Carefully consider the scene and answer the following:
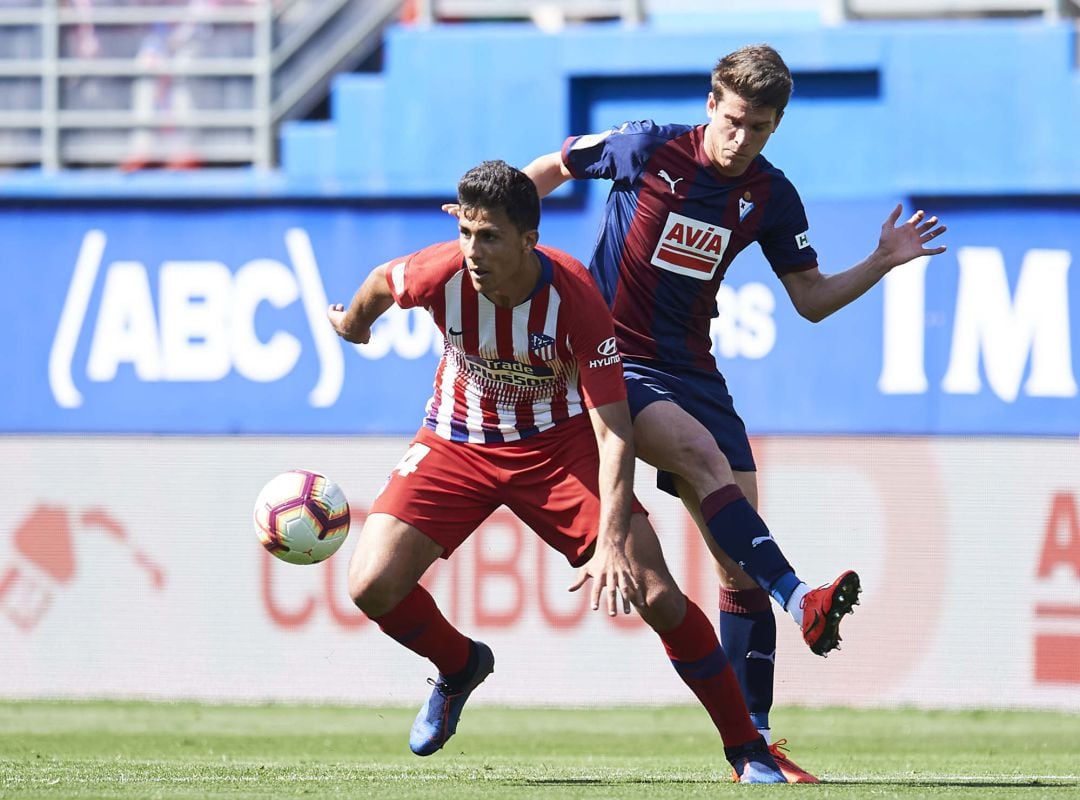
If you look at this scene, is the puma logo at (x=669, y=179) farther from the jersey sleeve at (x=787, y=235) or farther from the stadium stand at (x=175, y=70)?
the stadium stand at (x=175, y=70)

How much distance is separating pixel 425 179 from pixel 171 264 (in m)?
1.94

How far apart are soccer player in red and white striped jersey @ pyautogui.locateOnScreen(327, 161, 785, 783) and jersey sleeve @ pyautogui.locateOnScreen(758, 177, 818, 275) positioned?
835 mm

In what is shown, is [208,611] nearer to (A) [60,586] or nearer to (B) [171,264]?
(A) [60,586]

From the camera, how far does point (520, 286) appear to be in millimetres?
5660

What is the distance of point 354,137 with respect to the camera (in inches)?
480

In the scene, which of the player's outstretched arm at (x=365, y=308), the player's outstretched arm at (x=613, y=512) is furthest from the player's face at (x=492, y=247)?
the player's outstretched arm at (x=613, y=512)

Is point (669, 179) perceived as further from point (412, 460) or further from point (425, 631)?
point (425, 631)

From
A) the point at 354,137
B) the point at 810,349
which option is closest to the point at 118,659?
the point at 354,137

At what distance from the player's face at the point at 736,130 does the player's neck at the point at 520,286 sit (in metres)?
0.78

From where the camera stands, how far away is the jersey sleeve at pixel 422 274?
573 cm

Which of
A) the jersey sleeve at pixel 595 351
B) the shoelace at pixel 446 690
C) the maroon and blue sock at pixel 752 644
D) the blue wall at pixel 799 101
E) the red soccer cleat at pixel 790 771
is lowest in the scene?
the red soccer cleat at pixel 790 771

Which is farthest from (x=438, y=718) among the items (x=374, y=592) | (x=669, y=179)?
(x=669, y=179)

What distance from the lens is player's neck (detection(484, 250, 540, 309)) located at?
5629 millimetres

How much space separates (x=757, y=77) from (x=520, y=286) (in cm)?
105
